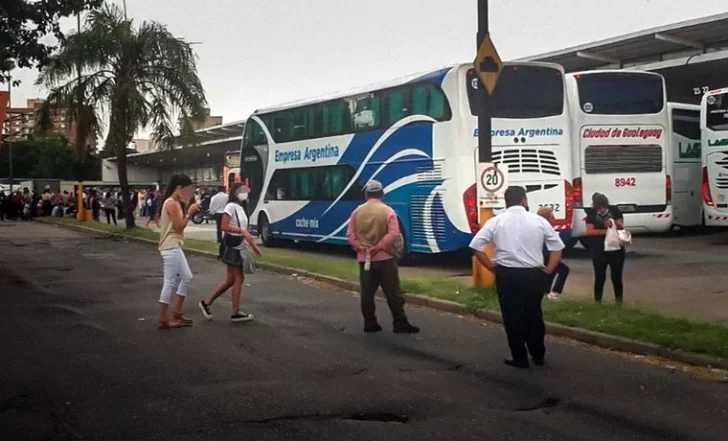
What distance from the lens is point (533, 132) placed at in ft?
57.8

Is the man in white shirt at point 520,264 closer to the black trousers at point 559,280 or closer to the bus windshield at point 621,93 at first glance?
the black trousers at point 559,280

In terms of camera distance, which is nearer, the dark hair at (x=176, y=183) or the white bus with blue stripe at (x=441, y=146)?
the dark hair at (x=176, y=183)

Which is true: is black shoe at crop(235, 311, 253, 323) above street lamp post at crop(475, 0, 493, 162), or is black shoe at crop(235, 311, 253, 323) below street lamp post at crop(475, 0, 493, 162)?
below

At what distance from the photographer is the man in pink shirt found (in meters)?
10.4

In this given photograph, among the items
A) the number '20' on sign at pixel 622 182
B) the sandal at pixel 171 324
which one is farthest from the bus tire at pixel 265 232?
the sandal at pixel 171 324

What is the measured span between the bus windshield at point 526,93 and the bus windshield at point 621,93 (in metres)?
1.55

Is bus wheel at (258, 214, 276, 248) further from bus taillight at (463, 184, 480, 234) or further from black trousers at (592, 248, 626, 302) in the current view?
black trousers at (592, 248, 626, 302)

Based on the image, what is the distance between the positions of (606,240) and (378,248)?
10.1 feet

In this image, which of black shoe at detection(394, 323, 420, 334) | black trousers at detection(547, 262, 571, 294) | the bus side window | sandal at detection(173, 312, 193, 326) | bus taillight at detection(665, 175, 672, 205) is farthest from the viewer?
bus taillight at detection(665, 175, 672, 205)

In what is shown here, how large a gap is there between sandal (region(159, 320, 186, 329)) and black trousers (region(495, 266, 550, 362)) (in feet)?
13.9

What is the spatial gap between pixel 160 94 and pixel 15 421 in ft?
85.0

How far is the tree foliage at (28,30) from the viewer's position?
57.4 feet

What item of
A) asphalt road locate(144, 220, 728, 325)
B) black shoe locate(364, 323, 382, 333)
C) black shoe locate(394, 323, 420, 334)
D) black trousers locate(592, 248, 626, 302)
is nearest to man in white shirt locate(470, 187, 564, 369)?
black shoe locate(394, 323, 420, 334)

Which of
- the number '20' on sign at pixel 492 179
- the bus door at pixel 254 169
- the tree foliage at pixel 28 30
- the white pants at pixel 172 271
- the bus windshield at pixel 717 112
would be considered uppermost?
the tree foliage at pixel 28 30
